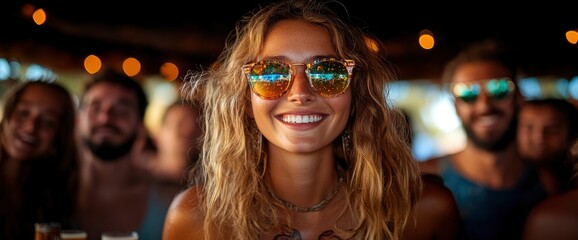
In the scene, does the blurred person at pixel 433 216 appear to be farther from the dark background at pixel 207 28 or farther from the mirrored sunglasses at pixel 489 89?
the dark background at pixel 207 28

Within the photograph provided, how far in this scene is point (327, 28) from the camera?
9.50ft

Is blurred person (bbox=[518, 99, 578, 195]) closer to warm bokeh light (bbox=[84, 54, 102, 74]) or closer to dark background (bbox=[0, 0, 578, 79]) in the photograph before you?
dark background (bbox=[0, 0, 578, 79])

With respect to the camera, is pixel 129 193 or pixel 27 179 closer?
pixel 27 179

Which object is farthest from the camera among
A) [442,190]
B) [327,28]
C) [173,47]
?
[173,47]

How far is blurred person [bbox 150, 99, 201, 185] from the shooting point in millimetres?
5812

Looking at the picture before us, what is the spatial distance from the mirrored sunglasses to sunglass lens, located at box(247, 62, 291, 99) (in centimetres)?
273

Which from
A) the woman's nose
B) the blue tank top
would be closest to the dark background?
the blue tank top

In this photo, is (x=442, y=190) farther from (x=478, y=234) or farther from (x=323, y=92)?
(x=478, y=234)

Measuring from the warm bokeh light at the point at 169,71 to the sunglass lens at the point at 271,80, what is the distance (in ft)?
17.2

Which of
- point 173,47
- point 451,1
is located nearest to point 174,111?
point 173,47

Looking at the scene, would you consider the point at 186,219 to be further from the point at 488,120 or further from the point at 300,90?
the point at 488,120

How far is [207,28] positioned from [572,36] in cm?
369

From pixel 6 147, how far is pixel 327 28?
10.7 ft

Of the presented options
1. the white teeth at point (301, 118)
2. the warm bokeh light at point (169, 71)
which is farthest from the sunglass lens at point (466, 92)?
the warm bokeh light at point (169, 71)
